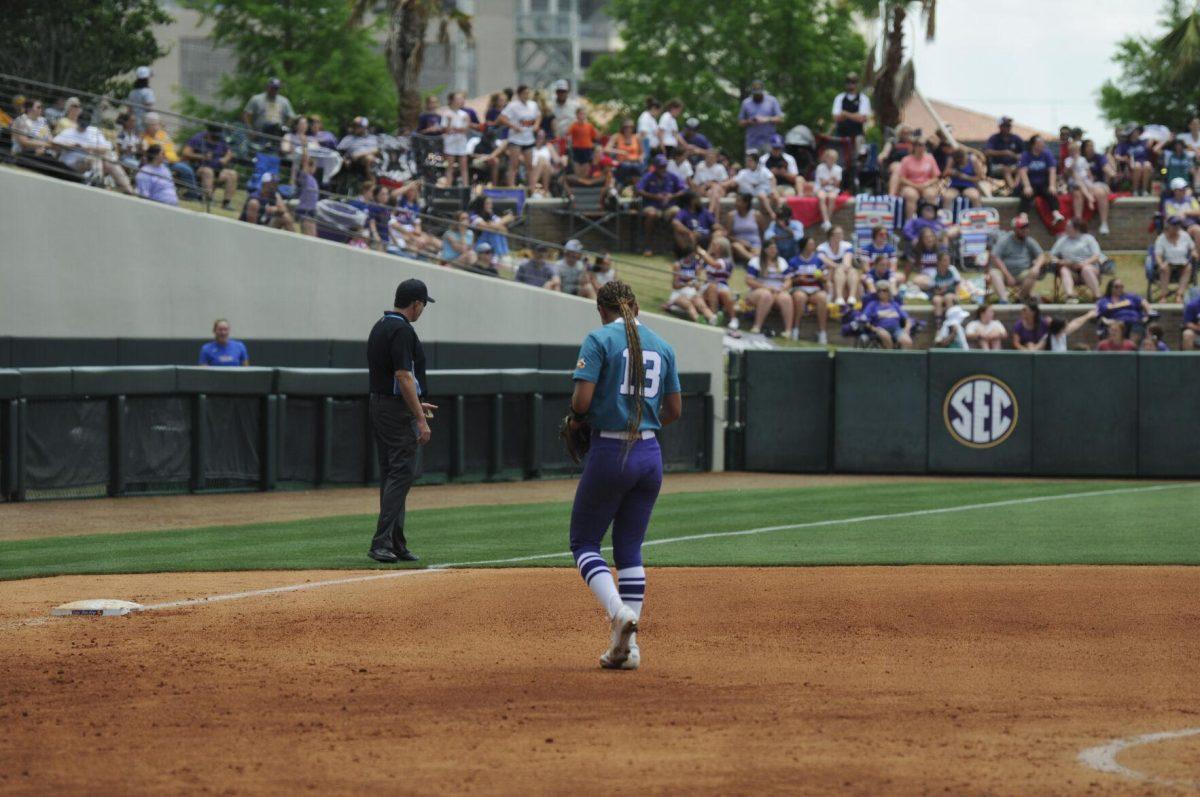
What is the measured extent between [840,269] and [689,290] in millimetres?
2545

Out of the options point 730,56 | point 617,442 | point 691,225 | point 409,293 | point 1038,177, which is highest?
point 730,56

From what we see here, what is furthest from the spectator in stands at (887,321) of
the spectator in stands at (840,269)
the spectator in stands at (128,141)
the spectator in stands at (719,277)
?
the spectator in stands at (128,141)

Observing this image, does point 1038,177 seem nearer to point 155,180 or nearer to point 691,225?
point 691,225

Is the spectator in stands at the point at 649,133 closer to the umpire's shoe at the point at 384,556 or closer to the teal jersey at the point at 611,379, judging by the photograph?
the umpire's shoe at the point at 384,556

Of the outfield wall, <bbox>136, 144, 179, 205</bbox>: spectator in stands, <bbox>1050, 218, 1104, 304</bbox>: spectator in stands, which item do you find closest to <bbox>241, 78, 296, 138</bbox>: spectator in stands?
<bbox>136, 144, 179, 205</bbox>: spectator in stands

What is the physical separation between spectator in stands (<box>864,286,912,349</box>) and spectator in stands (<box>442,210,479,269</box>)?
20.0 feet

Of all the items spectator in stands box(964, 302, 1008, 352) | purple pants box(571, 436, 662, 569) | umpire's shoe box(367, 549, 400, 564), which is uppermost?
spectator in stands box(964, 302, 1008, 352)

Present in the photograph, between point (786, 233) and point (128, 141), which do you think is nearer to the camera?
point (128, 141)

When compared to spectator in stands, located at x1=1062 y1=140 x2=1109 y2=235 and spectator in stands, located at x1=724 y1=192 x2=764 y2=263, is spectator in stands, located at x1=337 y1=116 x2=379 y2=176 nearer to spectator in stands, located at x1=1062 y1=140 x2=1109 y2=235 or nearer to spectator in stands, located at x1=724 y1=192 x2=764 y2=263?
spectator in stands, located at x1=724 y1=192 x2=764 y2=263

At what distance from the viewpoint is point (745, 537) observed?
1451 cm

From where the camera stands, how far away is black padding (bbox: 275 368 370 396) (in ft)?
61.3

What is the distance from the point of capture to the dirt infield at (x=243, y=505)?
49.3ft

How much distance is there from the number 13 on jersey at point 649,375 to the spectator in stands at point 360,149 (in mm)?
19007

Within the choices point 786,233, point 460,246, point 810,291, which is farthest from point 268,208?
point 786,233
